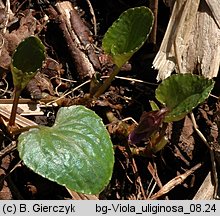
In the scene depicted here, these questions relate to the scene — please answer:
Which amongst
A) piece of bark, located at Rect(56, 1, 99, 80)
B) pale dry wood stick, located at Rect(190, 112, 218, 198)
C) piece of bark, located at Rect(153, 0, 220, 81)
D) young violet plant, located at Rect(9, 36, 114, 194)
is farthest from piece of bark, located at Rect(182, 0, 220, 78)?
young violet plant, located at Rect(9, 36, 114, 194)

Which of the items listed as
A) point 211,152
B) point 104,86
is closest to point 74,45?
point 104,86

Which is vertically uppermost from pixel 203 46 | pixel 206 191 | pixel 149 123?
pixel 203 46

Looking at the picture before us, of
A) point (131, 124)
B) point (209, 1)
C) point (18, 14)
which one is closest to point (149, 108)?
point (131, 124)

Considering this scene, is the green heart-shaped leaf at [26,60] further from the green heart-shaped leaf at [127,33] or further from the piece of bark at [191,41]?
the piece of bark at [191,41]

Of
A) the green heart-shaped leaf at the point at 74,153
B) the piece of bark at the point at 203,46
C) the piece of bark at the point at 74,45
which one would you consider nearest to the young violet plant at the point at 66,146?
the green heart-shaped leaf at the point at 74,153

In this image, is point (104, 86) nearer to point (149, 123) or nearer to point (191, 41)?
point (149, 123)

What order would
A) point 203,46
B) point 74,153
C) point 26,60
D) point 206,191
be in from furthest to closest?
point 203,46 → point 206,191 → point 26,60 → point 74,153

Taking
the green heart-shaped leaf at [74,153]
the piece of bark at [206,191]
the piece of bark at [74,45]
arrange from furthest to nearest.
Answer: the piece of bark at [74,45]
the piece of bark at [206,191]
the green heart-shaped leaf at [74,153]
